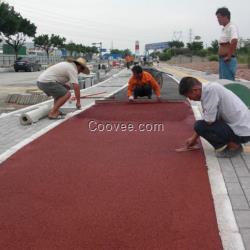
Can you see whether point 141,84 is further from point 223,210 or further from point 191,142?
point 223,210

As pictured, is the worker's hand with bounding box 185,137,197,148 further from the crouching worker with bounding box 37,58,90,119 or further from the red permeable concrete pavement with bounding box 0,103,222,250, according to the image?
the crouching worker with bounding box 37,58,90,119

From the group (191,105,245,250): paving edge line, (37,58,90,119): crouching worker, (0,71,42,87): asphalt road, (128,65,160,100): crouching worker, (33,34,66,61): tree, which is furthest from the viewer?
(33,34,66,61): tree

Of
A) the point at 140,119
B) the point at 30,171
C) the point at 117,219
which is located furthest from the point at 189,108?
the point at 117,219

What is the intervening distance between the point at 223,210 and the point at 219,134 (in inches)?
80.2

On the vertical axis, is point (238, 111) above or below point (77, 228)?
above

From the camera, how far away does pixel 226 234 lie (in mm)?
3990

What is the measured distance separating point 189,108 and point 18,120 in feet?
13.1

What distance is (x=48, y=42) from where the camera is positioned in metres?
80.6

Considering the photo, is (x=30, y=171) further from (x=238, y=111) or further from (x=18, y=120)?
(x=18, y=120)

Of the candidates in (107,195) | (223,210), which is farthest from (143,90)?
(223,210)

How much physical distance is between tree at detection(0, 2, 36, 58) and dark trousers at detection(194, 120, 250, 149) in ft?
160

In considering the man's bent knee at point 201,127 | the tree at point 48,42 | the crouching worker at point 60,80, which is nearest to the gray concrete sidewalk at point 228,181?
the man's bent knee at point 201,127

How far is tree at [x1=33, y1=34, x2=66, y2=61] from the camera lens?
78.8 m

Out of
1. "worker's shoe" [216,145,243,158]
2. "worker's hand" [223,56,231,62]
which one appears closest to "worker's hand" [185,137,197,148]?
"worker's shoe" [216,145,243,158]
